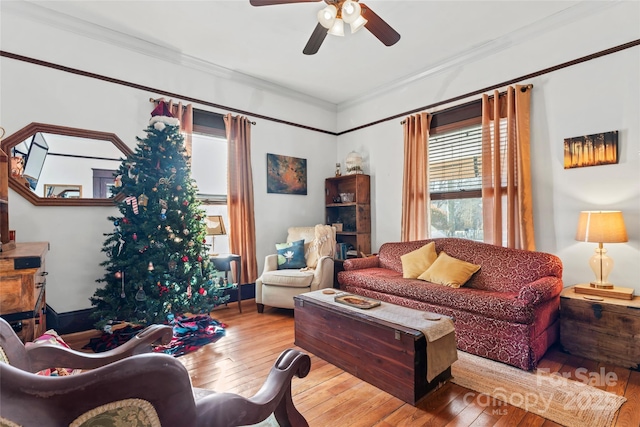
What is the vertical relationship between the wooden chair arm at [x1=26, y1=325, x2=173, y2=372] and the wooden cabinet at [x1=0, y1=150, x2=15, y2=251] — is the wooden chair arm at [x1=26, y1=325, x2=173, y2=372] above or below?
below

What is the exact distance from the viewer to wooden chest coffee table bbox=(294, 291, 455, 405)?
1969mm

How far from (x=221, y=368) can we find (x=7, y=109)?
3.05m

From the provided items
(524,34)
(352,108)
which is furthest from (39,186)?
(524,34)

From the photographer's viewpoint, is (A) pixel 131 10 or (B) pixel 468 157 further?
→ (B) pixel 468 157

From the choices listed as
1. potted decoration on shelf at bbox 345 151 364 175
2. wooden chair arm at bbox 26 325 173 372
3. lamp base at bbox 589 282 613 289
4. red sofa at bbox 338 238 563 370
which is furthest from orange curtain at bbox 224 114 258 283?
lamp base at bbox 589 282 613 289

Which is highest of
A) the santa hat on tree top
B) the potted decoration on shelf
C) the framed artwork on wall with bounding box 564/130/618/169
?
the santa hat on tree top

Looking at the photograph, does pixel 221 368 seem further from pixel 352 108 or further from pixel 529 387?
pixel 352 108

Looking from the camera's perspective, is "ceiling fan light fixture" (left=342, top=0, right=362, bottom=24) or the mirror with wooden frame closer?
"ceiling fan light fixture" (left=342, top=0, right=362, bottom=24)

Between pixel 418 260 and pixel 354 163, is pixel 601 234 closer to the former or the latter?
pixel 418 260

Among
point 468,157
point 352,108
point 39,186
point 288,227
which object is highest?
point 352,108

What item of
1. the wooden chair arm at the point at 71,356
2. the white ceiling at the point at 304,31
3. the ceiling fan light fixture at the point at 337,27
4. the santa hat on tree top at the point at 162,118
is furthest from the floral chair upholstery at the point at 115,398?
the white ceiling at the point at 304,31

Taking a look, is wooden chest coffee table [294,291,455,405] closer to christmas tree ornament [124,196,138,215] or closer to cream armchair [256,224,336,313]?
cream armchair [256,224,336,313]

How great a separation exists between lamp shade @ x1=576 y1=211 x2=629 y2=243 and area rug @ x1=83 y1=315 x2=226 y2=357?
347 centimetres

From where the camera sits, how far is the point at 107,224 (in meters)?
3.35
